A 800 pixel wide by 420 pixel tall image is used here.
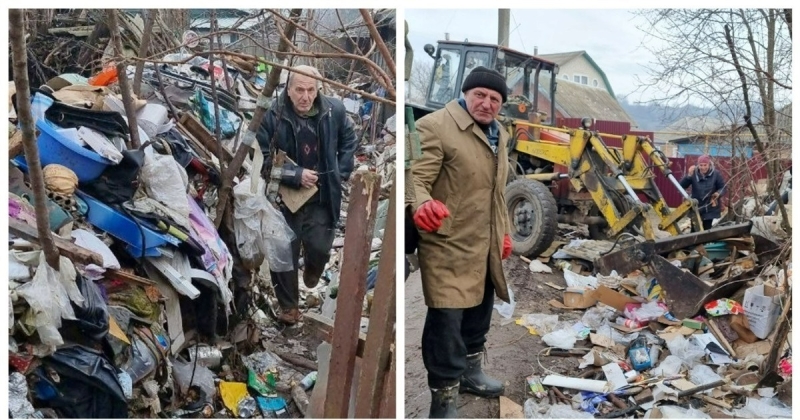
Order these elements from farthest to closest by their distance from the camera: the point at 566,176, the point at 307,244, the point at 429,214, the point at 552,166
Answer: the point at 552,166, the point at 566,176, the point at 307,244, the point at 429,214

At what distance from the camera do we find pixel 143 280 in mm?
2943

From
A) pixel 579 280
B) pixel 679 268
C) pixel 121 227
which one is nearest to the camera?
pixel 121 227

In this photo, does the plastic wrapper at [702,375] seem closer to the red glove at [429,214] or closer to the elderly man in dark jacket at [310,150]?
the red glove at [429,214]

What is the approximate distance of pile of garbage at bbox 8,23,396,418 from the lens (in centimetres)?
239

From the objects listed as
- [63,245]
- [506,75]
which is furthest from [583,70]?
[63,245]

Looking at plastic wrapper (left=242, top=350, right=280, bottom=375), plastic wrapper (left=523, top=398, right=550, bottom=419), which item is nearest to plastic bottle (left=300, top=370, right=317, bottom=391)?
plastic wrapper (left=242, top=350, right=280, bottom=375)

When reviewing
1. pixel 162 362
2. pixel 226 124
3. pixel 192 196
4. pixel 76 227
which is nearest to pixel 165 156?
pixel 192 196

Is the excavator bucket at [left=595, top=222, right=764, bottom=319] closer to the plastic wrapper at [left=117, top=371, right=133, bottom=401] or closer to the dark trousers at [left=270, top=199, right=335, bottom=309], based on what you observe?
the dark trousers at [left=270, top=199, right=335, bottom=309]

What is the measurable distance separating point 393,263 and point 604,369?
1906 mm

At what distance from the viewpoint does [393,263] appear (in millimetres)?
1869

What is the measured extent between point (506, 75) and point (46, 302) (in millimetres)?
5095

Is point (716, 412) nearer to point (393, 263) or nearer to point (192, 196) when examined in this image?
point (393, 263)

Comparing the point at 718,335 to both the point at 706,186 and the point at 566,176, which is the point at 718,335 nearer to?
the point at 566,176

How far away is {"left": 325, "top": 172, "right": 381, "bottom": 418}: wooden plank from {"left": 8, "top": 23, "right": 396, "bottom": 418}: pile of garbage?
45cm
